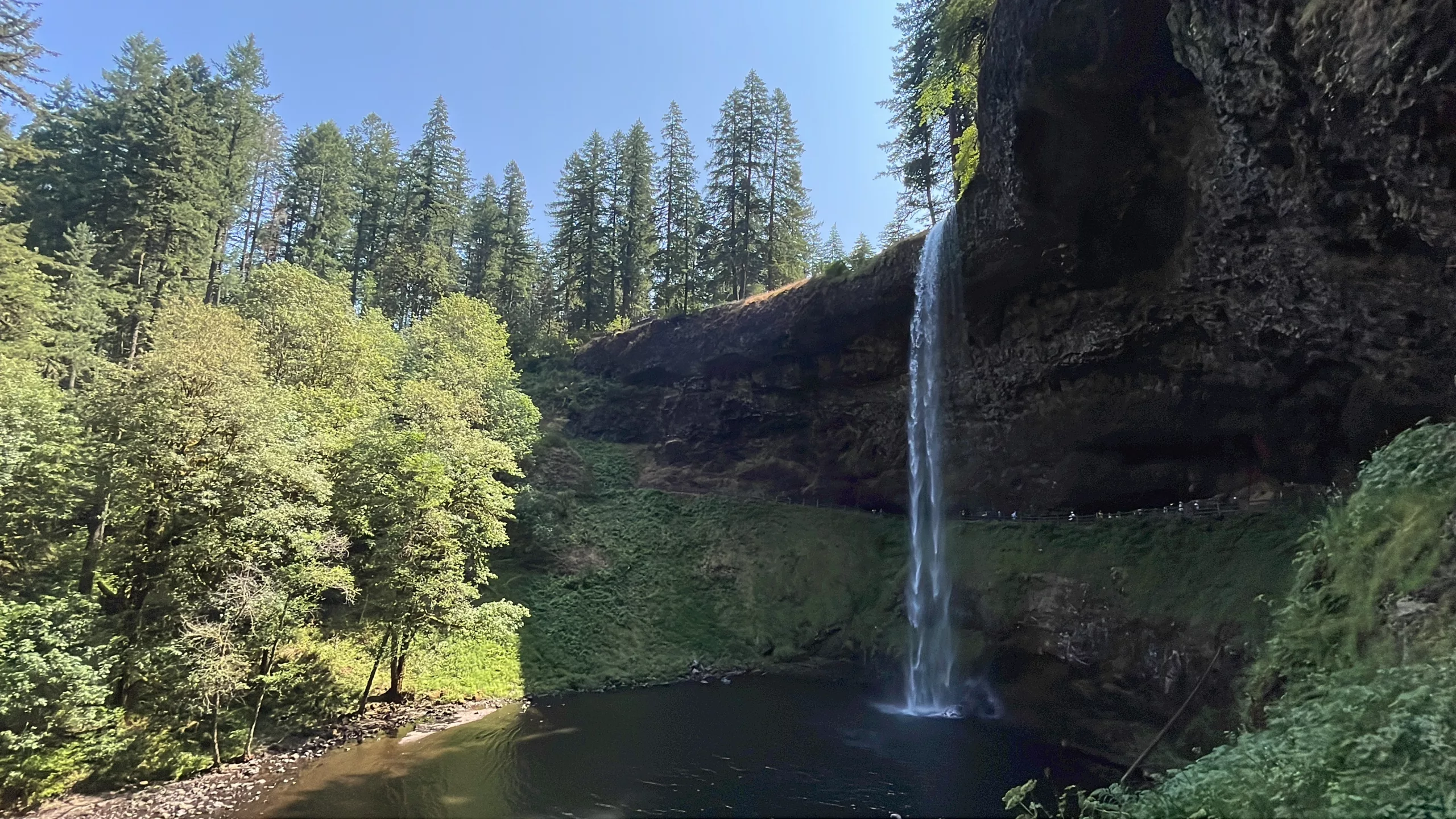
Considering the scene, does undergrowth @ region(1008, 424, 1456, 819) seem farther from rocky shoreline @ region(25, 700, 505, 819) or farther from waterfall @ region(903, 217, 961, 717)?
rocky shoreline @ region(25, 700, 505, 819)

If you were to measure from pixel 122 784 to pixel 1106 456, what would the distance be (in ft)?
83.5

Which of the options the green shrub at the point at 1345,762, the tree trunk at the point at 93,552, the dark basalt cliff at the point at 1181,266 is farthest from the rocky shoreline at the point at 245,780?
the dark basalt cliff at the point at 1181,266

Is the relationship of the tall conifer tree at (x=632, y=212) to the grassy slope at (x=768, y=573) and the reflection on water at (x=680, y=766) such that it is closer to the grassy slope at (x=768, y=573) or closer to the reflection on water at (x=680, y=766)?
the grassy slope at (x=768, y=573)

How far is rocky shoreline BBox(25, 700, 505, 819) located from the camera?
35.6 feet

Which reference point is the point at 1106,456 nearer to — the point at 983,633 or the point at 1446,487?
the point at 983,633

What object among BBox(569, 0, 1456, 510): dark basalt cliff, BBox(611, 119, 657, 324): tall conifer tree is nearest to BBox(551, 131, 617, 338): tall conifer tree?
BBox(611, 119, 657, 324): tall conifer tree

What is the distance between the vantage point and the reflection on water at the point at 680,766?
1205cm

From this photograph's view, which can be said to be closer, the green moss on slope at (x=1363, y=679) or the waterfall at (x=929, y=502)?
the green moss on slope at (x=1363, y=679)

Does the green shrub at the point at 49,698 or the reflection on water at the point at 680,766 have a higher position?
the green shrub at the point at 49,698

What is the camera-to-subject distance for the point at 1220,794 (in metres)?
5.50

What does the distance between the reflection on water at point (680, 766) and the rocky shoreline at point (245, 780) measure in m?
0.54

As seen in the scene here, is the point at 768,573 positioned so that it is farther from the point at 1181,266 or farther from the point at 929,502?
the point at 1181,266

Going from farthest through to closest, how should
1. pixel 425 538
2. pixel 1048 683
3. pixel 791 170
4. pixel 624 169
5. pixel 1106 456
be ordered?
1. pixel 624 169
2. pixel 791 170
3. pixel 1106 456
4. pixel 1048 683
5. pixel 425 538

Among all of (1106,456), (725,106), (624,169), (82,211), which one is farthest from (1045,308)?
(82,211)
